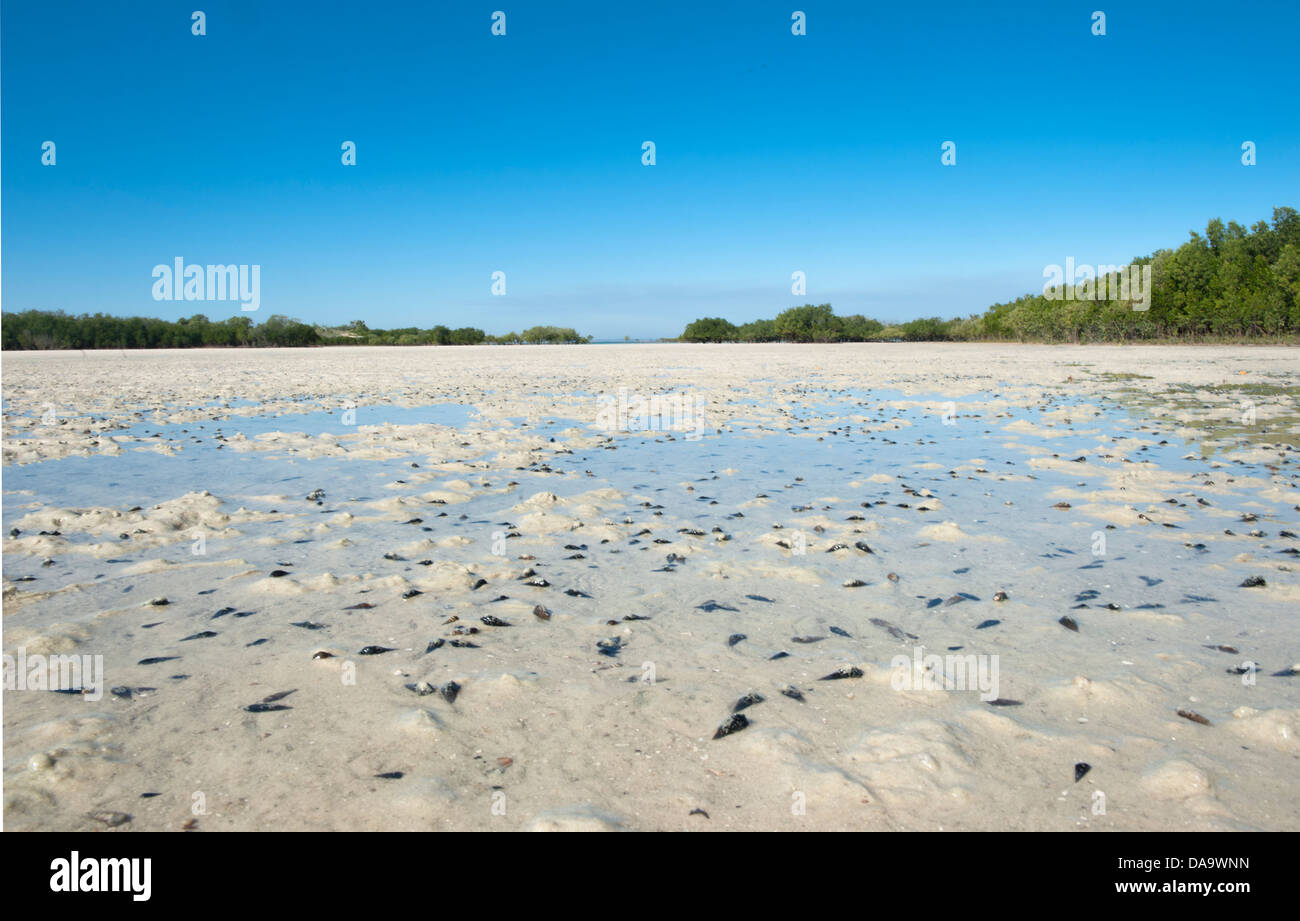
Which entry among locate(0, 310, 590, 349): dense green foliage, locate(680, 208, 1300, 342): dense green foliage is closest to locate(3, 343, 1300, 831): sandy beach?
locate(680, 208, 1300, 342): dense green foliage

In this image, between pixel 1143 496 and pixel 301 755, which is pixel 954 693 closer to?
pixel 301 755

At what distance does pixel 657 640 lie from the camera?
5.06m

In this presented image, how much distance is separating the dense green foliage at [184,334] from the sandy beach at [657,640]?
256 feet

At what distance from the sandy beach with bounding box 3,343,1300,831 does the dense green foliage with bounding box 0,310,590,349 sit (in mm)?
78179

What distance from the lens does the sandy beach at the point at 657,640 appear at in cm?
325

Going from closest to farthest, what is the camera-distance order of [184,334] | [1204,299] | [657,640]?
1. [657,640]
2. [1204,299]
3. [184,334]

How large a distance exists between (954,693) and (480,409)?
1749 cm

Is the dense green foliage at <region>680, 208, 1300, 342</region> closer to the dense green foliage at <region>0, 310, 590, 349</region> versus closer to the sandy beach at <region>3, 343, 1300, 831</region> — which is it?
the sandy beach at <region>3, 343, 1300, 831</region>

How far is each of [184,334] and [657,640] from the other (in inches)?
3765

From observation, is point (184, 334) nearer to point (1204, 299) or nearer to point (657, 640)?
point (657, 640)

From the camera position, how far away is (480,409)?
20062 mm

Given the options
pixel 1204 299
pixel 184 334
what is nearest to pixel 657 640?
pixel 1204 299

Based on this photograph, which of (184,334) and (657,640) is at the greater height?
(184,334)
